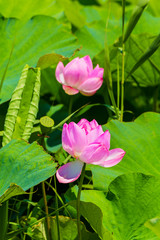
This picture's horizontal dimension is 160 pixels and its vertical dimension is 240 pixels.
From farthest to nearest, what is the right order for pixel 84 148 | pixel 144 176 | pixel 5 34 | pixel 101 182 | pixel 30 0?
pixel 30 0 < pixel 5 34 < pixel 101 182 < pixel 144 176 < pixel 84 148

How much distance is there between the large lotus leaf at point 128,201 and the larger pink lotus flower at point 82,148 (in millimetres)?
144

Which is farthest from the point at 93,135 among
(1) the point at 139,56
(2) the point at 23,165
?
(1) the point at 139,56

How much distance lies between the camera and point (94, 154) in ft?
2.54

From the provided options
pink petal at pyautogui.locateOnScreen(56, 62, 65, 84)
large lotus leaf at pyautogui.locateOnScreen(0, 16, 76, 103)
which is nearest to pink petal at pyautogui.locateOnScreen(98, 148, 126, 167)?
pink petal at pyautogui.locateOnScreen(56, 62, 65, 84)

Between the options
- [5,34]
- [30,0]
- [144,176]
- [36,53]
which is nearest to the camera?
[144,176]

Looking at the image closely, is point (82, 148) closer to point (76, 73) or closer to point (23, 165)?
point (23, 165)

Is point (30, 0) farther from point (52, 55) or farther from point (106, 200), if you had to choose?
point (106, 200)

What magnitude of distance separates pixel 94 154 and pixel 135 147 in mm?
384

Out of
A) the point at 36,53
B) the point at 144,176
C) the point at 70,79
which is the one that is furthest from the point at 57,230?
the point at 36,53

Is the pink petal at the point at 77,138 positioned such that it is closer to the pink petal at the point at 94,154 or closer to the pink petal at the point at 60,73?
the pink petal at the point at 94,154

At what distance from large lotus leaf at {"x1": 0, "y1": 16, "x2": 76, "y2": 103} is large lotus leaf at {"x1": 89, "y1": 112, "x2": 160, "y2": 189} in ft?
1.12

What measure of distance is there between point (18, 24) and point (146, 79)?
0.55 meters

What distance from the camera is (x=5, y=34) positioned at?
1538mm

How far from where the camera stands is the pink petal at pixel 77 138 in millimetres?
789
